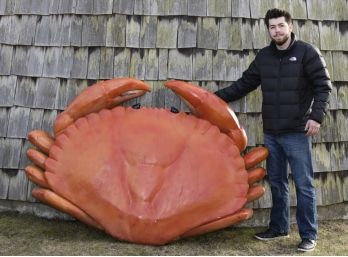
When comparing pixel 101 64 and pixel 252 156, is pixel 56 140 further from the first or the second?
pixel 252 156

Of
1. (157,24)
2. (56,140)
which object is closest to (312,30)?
(157,24)

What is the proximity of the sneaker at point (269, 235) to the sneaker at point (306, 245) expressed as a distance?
0.80ft

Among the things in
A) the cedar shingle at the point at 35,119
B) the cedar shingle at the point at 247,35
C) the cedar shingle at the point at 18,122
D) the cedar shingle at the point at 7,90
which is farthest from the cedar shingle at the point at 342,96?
the cedar shingle at the point at 7,90

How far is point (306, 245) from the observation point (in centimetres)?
321

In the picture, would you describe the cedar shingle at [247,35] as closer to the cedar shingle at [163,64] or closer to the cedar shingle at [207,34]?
the cedar shingle at [207,34]

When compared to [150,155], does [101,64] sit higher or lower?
higher

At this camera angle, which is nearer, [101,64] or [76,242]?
[76,242]

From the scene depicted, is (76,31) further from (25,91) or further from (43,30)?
(25,91)

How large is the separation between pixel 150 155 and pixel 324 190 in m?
1.44

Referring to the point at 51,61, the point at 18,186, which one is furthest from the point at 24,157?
the point at 51,61

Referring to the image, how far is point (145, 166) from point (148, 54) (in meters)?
0.91

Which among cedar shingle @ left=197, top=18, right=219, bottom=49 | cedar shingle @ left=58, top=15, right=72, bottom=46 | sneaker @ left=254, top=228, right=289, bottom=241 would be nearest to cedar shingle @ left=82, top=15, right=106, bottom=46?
cedar shingle @ left=58, top=15, right=72, bottom=46

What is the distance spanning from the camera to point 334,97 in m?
3.71

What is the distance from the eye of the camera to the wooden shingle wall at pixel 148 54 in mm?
3604
